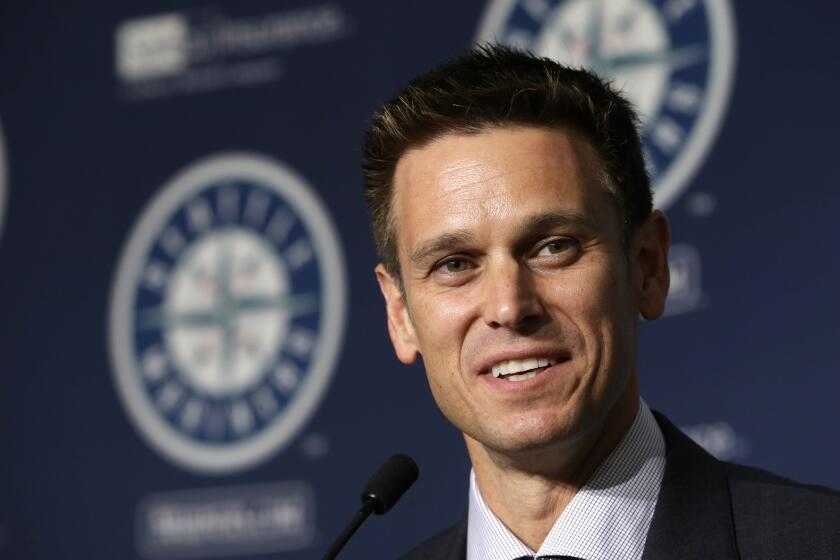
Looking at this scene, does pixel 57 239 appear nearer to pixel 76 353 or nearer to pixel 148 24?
pixel 76 353

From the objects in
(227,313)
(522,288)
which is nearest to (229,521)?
(227,313)

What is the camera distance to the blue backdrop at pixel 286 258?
2.31 m

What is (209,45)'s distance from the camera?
3029 millimetres

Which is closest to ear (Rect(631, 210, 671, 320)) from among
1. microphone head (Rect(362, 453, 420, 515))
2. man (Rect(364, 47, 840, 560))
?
man (Rect(364, 47, 840, 560))

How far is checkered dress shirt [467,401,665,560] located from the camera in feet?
4.72

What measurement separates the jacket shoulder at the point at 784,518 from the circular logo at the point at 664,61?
3.39ft

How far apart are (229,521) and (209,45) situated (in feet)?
3.50

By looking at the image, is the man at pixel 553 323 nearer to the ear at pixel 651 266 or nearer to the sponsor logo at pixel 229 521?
the ear at pixel 651 266


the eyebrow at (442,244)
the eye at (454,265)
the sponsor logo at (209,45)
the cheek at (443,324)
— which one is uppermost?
the sponsor logo at (209,45)

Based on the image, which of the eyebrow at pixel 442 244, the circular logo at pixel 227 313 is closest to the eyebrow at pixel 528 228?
the eyebrow at pixel 442 244

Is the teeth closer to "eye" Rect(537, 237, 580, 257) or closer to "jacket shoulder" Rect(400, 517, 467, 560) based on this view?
"eye" Rect(537, 237, 580, 257)

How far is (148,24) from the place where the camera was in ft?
10.2

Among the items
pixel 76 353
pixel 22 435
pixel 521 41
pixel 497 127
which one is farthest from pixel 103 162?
pixel 497 127

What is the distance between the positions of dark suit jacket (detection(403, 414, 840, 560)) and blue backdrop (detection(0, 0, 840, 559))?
0.81m
